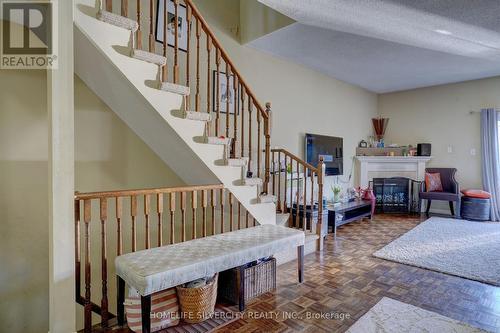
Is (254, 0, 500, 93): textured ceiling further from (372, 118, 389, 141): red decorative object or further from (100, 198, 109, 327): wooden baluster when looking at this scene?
(100, 198, 109, 327): wooden baluster

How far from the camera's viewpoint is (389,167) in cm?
626

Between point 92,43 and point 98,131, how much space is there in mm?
1062

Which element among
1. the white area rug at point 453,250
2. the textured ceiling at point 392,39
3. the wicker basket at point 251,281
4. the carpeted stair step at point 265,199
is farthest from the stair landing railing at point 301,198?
the textured ceiling at point 392,39

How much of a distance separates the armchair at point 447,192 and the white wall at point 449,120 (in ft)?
0.93

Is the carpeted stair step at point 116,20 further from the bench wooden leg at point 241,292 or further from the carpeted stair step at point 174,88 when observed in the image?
the bench wooden leg at point 241,292

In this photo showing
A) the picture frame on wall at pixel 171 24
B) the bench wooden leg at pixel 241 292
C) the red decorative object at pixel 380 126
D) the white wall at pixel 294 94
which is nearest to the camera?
the bench wooden leg at pixel 241 292

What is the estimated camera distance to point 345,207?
4.57 meters

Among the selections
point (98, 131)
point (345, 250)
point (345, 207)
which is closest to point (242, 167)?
point (98, 131)

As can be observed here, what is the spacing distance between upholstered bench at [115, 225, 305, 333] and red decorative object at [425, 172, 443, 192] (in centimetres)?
450

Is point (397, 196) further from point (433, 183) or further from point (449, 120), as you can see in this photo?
point (449, 120)

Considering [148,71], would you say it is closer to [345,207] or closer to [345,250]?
[345,250]

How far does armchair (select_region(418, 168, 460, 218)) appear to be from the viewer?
5.34 m

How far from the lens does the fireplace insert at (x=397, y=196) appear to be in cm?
607

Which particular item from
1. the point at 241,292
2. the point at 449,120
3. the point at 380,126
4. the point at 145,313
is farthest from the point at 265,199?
the point at 449,120
